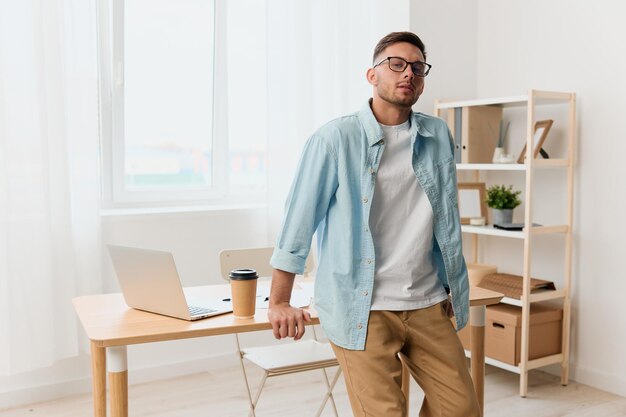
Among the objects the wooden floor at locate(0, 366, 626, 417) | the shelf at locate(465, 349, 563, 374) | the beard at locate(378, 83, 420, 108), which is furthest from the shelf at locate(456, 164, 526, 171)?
the beard at locate(378, 83, 420, 108)

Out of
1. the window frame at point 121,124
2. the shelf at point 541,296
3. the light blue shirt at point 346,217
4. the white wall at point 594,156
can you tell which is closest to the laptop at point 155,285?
the light blue shirt at point 346,217

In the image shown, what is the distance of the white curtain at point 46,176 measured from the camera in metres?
3.34

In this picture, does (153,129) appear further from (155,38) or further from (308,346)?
(308,346)

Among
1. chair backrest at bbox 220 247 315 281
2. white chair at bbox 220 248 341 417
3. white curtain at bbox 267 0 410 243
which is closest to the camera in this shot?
white chair at bbox 220 248 341 417

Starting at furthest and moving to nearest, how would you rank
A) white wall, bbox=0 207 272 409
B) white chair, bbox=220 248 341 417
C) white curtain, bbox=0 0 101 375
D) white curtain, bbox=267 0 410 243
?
1. white curtain, bbox=267 0 410 243
2. white wall, bbox=0 207 272 409
3. white curtain, bbox=0 0 101 375
4. white chair, bbox=220 248 341 417

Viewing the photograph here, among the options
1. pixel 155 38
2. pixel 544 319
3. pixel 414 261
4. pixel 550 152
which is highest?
pixel 155 38

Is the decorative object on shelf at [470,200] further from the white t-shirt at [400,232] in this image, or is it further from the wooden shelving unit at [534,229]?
the white t-shirt at [400,232]

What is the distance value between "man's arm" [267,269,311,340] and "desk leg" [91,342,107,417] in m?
0.50

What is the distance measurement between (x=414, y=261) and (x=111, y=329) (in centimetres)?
89

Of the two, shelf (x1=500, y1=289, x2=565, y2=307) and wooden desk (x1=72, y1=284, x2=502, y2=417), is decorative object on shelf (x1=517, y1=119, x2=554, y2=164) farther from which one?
wooden desk (x1=72, y1=284, x2=502, y2=417)

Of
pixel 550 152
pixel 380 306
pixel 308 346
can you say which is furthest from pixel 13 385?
pixel 550 152

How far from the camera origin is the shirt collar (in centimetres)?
199

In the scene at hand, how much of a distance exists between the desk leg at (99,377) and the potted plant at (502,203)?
2.52m

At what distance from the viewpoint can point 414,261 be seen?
77.9 inches
